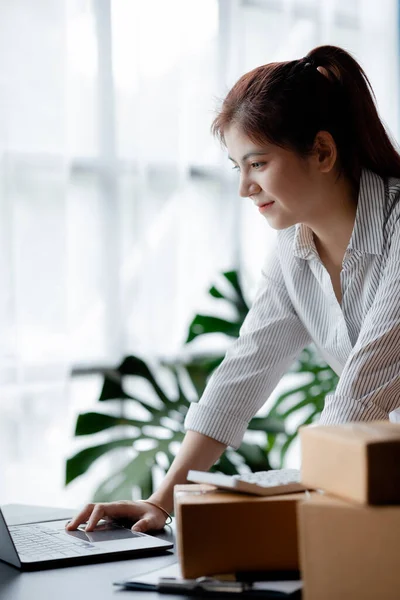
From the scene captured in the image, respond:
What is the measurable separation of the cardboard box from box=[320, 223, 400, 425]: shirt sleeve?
1.30ft

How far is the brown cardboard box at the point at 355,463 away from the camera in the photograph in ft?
3.03

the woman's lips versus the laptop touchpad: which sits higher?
the woman's lips

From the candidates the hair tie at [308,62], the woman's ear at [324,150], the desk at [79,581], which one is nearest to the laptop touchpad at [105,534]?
the desk at [79,581]

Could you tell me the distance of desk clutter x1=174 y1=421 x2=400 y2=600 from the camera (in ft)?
3.03

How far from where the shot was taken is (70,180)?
3.06 m

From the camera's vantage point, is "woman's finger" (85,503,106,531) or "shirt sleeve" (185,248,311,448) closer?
"woman's finger" (85,503,106,531)

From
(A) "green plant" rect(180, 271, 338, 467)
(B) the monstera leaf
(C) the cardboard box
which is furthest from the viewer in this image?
(A) "green plant" rect(180, 271, 338, 467)

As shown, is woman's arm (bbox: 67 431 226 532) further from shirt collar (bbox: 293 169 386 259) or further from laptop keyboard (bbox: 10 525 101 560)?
shirt collar (bbox: 293 169 386 259)

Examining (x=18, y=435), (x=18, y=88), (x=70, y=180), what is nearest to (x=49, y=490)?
(x=18, y=435)

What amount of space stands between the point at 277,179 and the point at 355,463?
0.83 meters

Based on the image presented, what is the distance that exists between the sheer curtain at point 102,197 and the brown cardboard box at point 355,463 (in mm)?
1946

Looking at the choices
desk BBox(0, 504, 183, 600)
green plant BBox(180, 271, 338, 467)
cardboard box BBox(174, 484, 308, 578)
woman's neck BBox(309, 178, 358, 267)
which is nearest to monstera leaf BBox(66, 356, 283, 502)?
green plant BBox(180, 271, 338, 467)

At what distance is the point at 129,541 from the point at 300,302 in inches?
27.9

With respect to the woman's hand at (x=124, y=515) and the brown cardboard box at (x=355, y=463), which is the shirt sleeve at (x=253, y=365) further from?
the brown cardboard box at (x=355, y=463)
